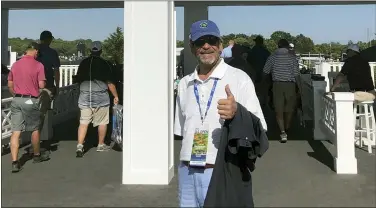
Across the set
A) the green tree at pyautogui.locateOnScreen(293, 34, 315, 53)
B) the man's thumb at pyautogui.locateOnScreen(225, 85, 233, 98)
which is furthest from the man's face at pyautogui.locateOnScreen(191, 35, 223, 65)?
the green tree at pyautogui.locateOnScreen(293, 34, 315, 53)

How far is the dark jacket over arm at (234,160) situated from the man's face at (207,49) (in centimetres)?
37

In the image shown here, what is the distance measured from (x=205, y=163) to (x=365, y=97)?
565cm

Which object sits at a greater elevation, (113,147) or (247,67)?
(247,67)

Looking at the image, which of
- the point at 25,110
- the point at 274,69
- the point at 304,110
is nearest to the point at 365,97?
the point at 274,69

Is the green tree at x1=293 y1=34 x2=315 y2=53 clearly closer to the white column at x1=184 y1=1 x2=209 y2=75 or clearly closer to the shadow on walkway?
the shadow on walkway

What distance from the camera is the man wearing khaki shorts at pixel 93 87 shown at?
766 centimetres

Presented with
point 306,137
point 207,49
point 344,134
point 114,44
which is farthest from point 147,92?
point 114,44

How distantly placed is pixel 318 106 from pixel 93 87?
4.24m

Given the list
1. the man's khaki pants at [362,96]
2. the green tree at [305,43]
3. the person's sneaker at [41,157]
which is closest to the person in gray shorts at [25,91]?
the person's sneaker at [41,157]

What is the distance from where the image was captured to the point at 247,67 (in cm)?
1027

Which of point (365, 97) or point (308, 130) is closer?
point (365, 97)

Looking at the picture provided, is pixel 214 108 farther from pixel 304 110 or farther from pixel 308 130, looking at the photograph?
pixel 304 110

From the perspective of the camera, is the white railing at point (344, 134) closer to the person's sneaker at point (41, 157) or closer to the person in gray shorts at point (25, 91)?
the person in gray shorts at point (25, 91)

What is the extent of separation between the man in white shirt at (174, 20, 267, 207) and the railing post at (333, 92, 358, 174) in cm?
389
